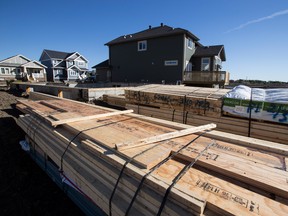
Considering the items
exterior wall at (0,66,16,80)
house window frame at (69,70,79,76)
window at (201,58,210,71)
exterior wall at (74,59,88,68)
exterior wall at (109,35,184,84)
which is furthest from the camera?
exterior wall at (74,59,88,68)

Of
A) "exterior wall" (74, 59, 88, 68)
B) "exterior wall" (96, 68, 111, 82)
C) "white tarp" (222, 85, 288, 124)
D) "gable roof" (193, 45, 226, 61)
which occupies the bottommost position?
"white tarp" (222, 85, 288, 124)

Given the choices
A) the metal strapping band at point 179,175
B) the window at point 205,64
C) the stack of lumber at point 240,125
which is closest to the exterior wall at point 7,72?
the window at point 205,64

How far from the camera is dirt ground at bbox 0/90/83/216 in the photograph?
3475 millimetres

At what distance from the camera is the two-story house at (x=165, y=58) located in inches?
782

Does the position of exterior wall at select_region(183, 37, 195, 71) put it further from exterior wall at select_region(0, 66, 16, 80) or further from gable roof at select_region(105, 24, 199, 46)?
exterior wall at select_region(0, 66, 16, 80)

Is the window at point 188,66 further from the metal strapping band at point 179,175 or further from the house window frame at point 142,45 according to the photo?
the metal strapping band at point 179,175

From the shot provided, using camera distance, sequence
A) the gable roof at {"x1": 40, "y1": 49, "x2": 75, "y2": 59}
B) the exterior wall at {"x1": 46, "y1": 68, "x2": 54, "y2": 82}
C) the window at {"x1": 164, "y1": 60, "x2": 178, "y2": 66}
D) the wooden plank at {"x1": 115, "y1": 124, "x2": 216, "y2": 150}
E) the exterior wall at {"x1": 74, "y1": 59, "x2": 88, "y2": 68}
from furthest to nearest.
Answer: the exterior wall at {"x1": 74, "y1": 59, "x2": 88, "y2": 68} < the exterior wall at {"x1": 46, "y1": 68, "x2": 54, "y2": 82} < the gable roof at {"x1": 40, "y1": 49, "x2": 75, "y2": 59} < the window at {"x1": 164, "y1": 60, "x2": 178, "y2": 66} < the wooden plank at {"x1": 115, "y1": 124, "x2": 216, "y2": 150}

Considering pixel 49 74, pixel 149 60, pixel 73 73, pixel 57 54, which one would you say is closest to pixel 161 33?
pixel 149 60

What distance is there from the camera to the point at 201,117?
19.8ft

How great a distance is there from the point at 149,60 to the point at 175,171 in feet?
72.8

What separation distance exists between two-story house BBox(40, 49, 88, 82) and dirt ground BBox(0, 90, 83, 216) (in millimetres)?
45345

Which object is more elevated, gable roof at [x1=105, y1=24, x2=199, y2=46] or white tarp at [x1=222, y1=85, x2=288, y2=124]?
gable roof at [x1=105, y1=24, x2=199, y2=46]

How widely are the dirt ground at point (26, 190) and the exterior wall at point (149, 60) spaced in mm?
18227

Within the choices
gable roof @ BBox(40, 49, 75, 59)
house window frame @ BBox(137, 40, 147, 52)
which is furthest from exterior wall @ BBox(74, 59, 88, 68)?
house window frame @ BBox(137, 40, 147, 52)
